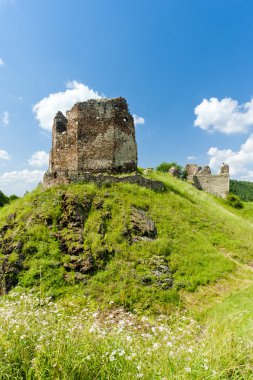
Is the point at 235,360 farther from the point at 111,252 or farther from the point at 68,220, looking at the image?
the point at 68,220

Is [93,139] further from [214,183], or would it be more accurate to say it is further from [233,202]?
[214,183]

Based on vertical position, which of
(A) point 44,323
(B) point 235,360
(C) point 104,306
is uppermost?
(A) point 44,323

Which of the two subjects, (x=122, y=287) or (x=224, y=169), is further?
(x=224, y=169)

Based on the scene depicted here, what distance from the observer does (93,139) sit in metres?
23.1

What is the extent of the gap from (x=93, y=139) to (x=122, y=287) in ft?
44.2

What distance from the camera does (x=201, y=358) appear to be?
5.48 meters

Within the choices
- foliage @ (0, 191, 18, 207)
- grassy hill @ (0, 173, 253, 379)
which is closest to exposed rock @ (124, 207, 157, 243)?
grassy hill @ (0, 173, 253, 379)

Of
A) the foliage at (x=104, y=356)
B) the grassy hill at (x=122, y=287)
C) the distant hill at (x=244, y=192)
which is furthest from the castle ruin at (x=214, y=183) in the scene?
the distant hill at (x=244, y=192)

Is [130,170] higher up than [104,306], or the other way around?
[130,170]

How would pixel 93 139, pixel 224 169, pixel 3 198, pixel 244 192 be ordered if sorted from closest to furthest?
1. pixel 93 139
2. pixel 224 169
3. pixel 3 198
4. pixel 244 192

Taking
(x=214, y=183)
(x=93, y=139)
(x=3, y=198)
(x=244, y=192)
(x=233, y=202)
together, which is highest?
(x=244, y=192)

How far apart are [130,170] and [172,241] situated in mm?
9114

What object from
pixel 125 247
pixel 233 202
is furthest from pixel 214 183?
pixel 125 247

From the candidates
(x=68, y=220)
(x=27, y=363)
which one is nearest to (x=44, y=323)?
(x=27, y=363)
